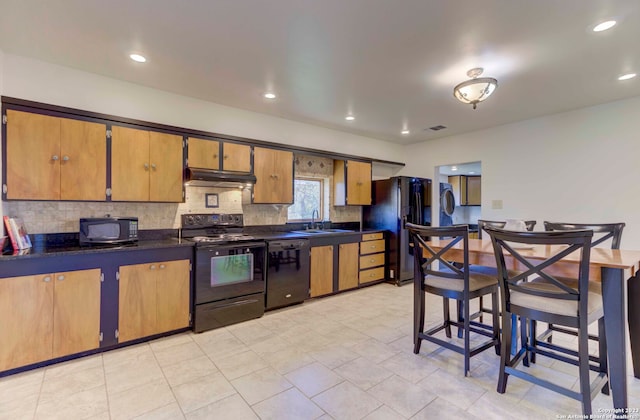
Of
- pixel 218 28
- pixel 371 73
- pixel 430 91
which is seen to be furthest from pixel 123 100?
pixel 430 91

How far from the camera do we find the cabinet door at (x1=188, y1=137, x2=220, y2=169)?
3295mm

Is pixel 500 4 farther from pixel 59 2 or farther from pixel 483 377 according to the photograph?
pixel 59 2

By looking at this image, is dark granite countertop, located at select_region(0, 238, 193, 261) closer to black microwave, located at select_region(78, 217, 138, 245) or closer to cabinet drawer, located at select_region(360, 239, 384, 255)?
black microwave, located at select_region(78, 217, 138, 245)

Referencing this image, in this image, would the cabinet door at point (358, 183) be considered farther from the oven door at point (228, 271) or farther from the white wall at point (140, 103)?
the oven door at point (228, 271)

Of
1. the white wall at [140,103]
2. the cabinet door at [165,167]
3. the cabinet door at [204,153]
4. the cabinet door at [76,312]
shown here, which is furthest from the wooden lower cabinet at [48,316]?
the white wall at [140,103]

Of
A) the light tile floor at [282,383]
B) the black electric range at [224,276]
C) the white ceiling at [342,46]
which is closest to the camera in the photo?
Answer: the light tile floor at [282,383]

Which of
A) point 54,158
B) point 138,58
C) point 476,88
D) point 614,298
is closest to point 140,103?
point 138,58

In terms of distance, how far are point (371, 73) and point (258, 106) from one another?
5.18 feet

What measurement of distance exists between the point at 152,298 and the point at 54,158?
145 cm

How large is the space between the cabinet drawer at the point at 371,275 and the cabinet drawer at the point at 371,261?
0.08 m

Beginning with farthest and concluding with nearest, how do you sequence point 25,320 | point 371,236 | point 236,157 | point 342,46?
point 371,236
point 236,157
point 342,46
point 25,320

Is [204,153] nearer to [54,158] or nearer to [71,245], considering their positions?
[54,158]

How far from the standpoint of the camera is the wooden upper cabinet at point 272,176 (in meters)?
3.81

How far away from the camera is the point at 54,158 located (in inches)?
101
